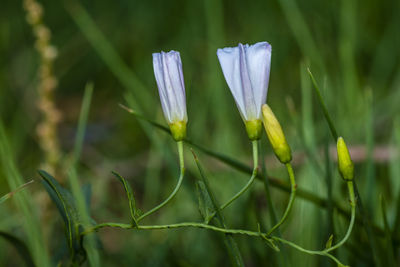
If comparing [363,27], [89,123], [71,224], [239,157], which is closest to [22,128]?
[89,123]

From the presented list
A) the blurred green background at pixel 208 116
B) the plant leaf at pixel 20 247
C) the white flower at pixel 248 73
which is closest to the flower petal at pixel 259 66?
the white flower at pixel 248 73

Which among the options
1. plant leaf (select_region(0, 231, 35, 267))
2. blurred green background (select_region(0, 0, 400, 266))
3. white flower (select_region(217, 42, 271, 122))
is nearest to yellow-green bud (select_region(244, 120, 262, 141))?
white flower (select_region(217, 42, 271, 122))

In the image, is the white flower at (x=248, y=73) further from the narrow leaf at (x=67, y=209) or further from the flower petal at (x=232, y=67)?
the narrow leaf at (x=67, y=209)

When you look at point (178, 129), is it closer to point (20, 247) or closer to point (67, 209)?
point (67, 209)

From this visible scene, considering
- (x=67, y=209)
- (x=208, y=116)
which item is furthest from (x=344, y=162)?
(x=208, y=116)

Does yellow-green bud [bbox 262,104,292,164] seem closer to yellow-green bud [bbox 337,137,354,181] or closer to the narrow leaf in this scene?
yellow-green bud [bbox 337,137,354,181]

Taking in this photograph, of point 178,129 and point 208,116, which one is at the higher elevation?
point 178,129
